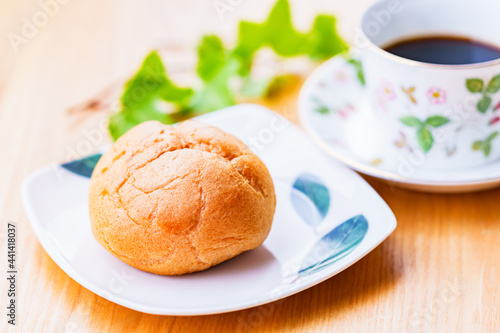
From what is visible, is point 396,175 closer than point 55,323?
No

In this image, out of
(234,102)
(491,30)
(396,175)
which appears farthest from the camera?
(234,102)

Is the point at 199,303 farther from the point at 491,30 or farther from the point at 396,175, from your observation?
the point at 491,30

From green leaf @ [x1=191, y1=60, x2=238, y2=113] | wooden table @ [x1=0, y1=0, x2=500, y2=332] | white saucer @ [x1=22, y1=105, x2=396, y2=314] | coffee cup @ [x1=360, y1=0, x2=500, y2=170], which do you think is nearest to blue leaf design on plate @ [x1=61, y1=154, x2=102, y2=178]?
white saucer @ [x1=22, y1=105, x2=396, y2=314]

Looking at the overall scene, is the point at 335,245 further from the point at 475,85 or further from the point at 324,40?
the point at 324,40

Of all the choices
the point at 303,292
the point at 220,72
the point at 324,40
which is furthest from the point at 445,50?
the point at 303,292

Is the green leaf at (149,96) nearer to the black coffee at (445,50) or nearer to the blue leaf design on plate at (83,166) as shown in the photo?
the blue leaf design on plate at (83,166)

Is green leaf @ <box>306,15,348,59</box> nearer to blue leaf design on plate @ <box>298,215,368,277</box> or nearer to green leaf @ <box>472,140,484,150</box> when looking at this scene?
green leaf @ <box>472,140,484,150</box>

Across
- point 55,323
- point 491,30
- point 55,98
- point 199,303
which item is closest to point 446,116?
point 491,30
